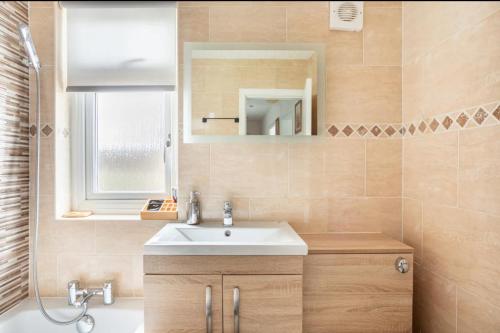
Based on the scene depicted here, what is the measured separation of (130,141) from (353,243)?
1.31 metres

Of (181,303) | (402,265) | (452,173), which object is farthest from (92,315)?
(452,173)

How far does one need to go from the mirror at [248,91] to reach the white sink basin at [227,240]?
43 centimetres

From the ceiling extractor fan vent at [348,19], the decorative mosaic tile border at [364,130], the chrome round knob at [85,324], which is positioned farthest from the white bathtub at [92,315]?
the ceiling extractor fan vent at [348,19]

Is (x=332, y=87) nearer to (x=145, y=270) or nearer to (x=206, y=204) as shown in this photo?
(x=206, y=204)

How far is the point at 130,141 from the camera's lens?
184cm

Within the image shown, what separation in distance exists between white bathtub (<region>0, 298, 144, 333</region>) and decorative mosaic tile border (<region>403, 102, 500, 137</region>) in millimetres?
1597

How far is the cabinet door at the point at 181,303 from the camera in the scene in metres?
1.23

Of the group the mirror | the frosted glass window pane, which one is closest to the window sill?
the frosted glass window pane

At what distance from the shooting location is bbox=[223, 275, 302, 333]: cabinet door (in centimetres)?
124

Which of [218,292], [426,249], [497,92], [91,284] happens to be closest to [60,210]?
[91,284]

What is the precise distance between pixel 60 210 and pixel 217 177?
86cm

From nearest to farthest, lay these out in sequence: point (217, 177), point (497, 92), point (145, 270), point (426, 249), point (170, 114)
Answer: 1. point (497, 92)
2. point (145, 270)
3. point (426, 249)
4. point (217, 177)
5. point (170, 114)

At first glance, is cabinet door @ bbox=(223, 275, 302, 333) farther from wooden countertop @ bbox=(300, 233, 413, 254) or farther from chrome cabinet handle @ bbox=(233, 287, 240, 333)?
wooden countertop @ bbox=(300, 233, 413, 254)

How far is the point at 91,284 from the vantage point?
1.67 m
